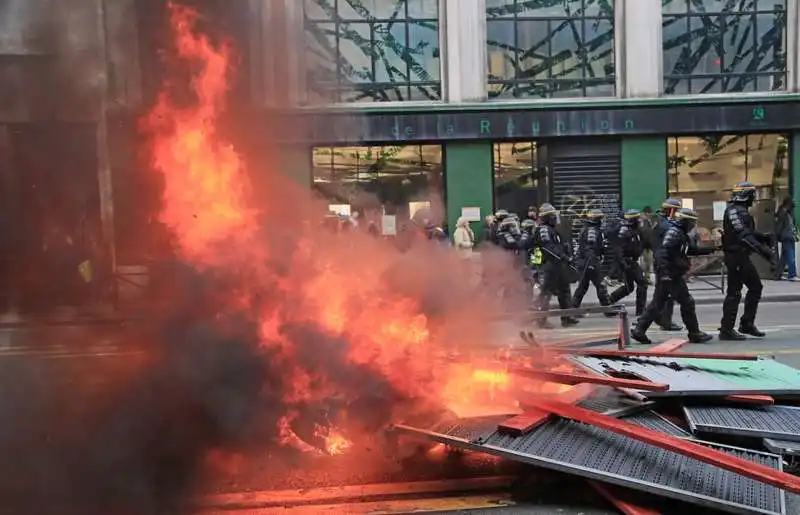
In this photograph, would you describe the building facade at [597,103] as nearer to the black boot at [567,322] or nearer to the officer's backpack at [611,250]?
the officer's backpack at [611,250]

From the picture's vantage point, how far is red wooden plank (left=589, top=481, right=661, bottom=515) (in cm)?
324

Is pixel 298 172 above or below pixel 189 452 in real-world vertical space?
above

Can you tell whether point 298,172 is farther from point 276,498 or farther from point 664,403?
point 664,403

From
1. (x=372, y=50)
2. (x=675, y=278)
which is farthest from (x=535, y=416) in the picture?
(x=372, y=50)

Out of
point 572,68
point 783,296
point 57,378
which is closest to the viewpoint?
point 57,378

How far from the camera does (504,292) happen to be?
322 inches

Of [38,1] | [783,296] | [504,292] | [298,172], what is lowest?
[783,296]

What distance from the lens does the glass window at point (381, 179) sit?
6875mm

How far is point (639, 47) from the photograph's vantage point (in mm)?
15188

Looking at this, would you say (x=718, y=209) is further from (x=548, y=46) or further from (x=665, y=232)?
(x=665, y=232)

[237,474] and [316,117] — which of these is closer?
[237,474]

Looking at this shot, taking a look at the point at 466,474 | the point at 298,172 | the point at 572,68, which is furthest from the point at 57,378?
the point at 572,68

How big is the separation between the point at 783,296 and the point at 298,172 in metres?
9.63

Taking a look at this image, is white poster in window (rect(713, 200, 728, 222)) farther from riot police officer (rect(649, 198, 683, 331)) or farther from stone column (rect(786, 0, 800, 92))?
riot police officer (rect(649, 198, 683, 331))
